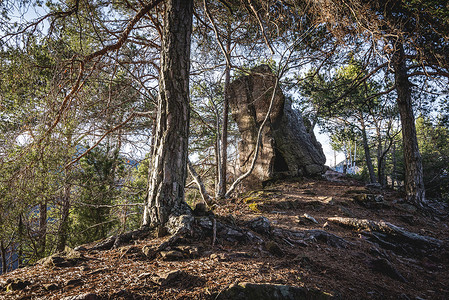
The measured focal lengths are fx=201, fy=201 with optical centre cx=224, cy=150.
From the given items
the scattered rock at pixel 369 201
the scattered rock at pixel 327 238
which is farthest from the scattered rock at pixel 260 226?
the scattered rock at pixel 369 201

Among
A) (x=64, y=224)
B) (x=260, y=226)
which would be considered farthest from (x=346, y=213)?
(x=64, y=224)

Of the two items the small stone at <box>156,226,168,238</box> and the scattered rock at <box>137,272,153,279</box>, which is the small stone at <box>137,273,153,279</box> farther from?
the small stone at <box>156,226,168,238</box>

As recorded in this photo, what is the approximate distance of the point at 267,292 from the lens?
1.43 m

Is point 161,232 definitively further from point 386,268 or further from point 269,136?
point 269,136

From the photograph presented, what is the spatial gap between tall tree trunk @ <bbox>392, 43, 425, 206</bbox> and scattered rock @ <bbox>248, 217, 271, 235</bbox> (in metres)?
6.14

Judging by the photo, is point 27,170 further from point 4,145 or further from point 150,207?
point 150,207

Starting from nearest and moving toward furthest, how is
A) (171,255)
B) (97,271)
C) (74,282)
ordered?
(74,282)
(97,271)
(171,255)

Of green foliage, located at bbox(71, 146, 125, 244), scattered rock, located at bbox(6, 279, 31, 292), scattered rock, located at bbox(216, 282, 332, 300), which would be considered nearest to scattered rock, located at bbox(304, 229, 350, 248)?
scattered rock, located at bbox(216, 282, 332, 300)

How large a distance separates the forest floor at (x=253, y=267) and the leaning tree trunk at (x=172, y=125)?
0.40m

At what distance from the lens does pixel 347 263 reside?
245 centimetres

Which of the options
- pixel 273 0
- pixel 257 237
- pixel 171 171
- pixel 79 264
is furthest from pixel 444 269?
pixel 273 0

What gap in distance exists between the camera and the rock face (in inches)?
340

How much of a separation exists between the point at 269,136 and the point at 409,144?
15.3 feet

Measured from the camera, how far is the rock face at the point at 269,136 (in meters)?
8.65
